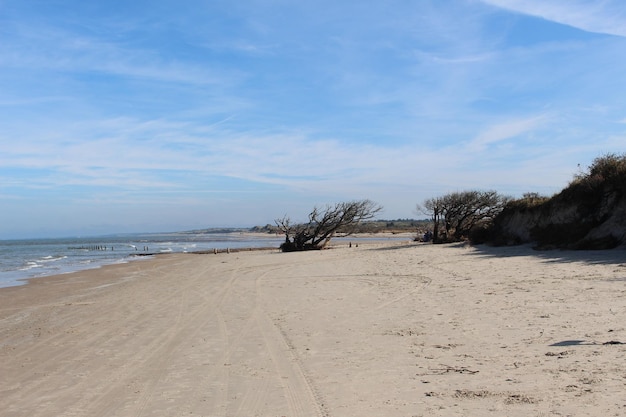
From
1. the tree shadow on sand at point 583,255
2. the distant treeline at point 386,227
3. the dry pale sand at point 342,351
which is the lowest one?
the dry pale sand at point 342,351

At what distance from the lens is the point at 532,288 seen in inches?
430

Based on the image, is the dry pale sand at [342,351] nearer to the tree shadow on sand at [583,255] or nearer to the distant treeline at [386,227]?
the tree shadow on sand at [583,255]

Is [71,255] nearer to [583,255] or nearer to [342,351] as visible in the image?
[583,255]

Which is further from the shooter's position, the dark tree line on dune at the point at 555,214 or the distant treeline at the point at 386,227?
the distant treeline at the point at 386,227

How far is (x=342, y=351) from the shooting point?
712cm

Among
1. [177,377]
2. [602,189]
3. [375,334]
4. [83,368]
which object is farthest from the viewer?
[602,189]

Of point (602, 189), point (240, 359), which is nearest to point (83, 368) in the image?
point (240, 359)

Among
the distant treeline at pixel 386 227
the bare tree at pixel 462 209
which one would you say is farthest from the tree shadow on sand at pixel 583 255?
the distant treeline at pixel 386 227

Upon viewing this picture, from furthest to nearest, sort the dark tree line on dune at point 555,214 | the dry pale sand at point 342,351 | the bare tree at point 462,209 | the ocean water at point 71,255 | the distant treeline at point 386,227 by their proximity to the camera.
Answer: the distant treeline at point 386,227 → the bare tree at point 462,209 → the ocean water at point 71,255 → the dark tree line on dune at point 555,214 → the dry pale sand at point 342,351

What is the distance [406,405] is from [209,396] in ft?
7.19

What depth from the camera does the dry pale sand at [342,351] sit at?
16.5 ft

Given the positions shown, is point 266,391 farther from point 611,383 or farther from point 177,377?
point 611,383

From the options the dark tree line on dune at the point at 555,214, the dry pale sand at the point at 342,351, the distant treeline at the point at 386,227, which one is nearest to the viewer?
the dry pale sand at the point at 342,351

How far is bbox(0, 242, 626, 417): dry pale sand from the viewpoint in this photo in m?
5.02
